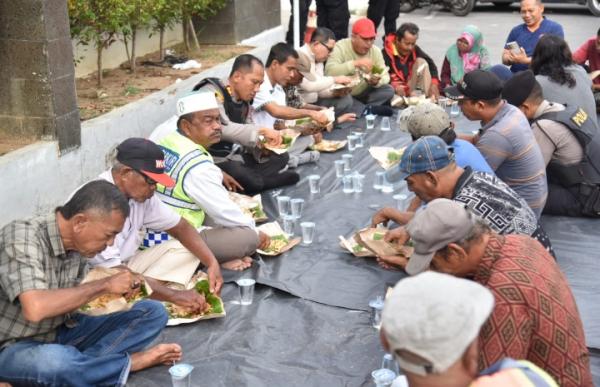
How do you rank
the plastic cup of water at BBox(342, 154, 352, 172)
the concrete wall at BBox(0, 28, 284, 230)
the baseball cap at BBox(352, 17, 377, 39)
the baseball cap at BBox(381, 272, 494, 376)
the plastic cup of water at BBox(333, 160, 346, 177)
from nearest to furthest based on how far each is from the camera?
the baseball cap at BBox(381, 272, 494, 376) < the concrete wall at BBox(0, 28, 284, 230) < the plastic cup of water at BBox(333, 160, 346, 177) < the plastic cup of water at BBox(342, 154, 352, 172) < the baseball cap at BBox(352, 17, 377, 39)

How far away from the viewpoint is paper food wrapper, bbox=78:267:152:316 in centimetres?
371

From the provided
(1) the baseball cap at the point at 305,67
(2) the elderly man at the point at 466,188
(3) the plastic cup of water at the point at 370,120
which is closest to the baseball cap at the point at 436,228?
(2) the elderly man at the point at 466,188

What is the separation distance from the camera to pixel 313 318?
4.24m

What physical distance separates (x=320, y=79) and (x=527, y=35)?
2.57 meters

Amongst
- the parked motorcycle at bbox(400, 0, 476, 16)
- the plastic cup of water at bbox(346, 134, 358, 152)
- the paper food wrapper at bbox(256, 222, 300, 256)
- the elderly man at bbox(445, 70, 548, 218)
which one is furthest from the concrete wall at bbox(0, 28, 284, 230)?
the parked motorcycle at bbox(400, 0, 476, 16)

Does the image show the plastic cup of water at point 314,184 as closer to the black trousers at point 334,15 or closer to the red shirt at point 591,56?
the red shirt at point 591,56

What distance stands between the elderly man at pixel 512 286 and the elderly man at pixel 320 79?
4789 millimetres

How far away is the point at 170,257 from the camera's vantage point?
441cm

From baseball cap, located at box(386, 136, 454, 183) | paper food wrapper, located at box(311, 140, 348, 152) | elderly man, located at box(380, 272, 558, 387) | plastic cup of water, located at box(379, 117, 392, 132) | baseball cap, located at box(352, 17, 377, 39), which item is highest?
elderly man, located at box(380, 272, 558, 387)

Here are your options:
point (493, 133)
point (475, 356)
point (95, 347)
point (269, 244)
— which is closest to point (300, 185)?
point (269, 244)

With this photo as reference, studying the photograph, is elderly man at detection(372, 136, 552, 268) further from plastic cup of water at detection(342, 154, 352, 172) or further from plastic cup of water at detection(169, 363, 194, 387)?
plastic cup of water at detection(342, 154, 352, 172)

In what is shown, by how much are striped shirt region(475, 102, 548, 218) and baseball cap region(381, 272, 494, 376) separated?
3.08 m

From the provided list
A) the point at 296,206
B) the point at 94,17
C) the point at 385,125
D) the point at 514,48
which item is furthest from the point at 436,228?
the point at 514,48

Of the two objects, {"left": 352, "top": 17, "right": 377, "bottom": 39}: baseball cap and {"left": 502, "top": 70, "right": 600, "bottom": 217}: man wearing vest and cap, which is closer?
{"left": 502, "top": 70, "right": 600, "bottom": 217}: man wearing vest and cap
